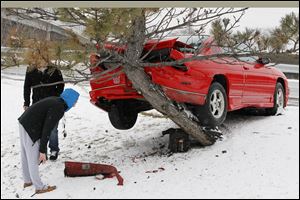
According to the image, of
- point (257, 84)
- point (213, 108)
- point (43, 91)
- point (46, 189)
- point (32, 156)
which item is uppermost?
point (257, 84)

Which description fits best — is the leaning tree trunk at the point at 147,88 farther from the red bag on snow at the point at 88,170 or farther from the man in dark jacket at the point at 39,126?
the red bag on snow at the point at 88,170

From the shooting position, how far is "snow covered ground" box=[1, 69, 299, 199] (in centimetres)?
499

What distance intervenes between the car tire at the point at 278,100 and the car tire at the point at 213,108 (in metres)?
1.76

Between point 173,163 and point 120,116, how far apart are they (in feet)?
4.83

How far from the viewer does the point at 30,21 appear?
5.55 m

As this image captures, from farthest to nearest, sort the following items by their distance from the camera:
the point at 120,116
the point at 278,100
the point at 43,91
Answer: the point at 278,100 → the point at 120,116 → the point at 43,91

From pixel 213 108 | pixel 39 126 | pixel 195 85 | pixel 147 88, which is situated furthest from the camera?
pixel 213 108

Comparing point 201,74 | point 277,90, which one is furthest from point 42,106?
point 277,90

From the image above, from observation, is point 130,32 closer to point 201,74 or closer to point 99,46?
point 99,46

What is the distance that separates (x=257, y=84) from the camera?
741cm

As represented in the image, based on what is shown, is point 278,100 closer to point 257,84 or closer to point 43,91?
point 257,84

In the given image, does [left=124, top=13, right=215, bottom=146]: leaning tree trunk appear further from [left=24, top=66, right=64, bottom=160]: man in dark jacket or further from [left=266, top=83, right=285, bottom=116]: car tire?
[left=266, top=83, right=285, bottom=116]: car tire

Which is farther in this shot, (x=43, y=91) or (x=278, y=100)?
(x=278, y=100)

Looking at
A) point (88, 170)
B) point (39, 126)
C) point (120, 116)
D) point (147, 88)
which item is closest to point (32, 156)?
point (39, 126)
